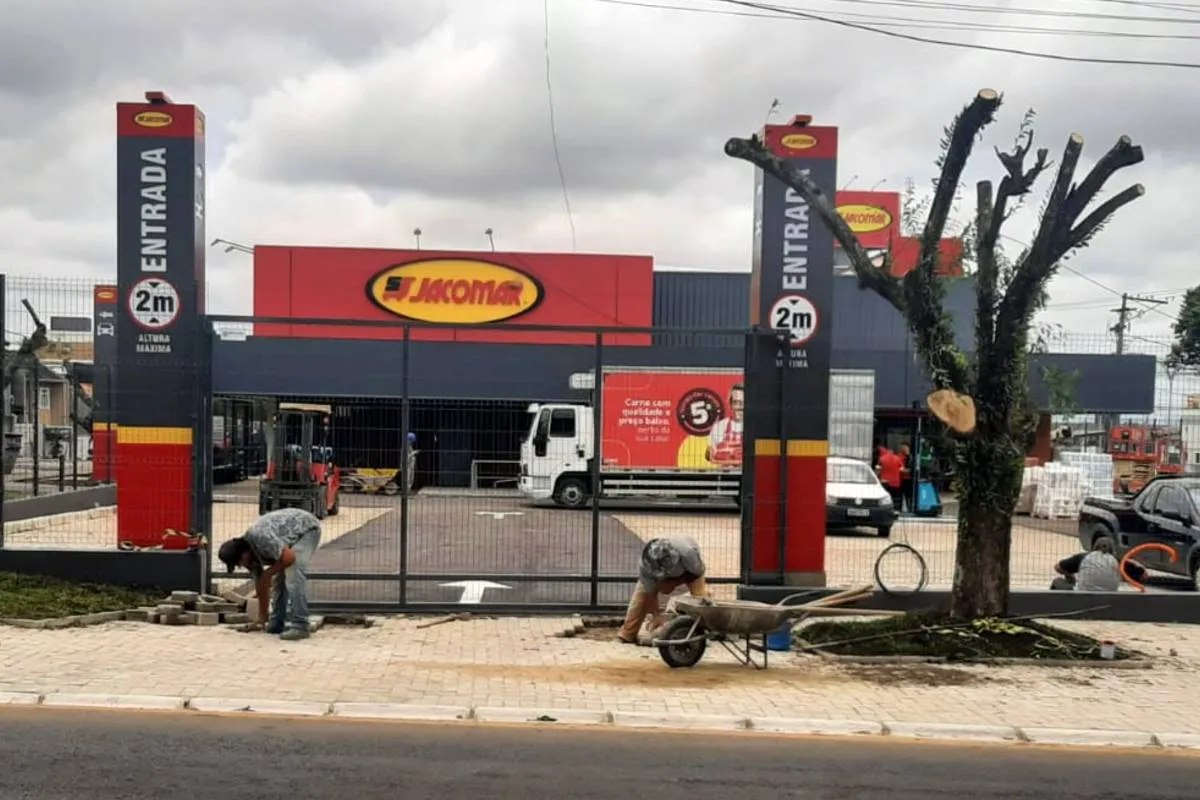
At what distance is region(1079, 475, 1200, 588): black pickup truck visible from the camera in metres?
12.0

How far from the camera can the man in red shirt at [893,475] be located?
22406 mm

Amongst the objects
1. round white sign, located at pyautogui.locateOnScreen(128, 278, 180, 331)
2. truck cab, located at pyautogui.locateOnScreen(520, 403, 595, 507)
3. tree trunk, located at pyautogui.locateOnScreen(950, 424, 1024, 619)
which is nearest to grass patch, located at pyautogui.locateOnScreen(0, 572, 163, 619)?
round white sign, located at pyautogui.locateOnScreen(128, 278, 180, 331)

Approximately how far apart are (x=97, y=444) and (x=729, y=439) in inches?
521

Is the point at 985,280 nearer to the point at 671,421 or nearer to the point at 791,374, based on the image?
the point at 791,374

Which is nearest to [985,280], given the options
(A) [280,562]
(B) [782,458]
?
(B) [782,458]

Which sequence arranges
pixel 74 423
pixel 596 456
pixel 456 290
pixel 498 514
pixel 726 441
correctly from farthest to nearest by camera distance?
pixel 456 290
pixel 726 441
pixel 74 423
pixel 498 514
pixel 596 456

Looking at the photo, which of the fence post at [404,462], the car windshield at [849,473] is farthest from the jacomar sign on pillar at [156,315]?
the car windshield at [849,473]

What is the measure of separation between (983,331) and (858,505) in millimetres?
10207

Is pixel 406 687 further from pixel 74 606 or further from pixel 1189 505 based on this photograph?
pixel 1189 505

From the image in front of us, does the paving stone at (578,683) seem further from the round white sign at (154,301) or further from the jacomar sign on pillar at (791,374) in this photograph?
the round white sign at (154,301)

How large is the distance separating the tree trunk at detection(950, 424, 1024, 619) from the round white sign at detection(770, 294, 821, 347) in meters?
2.20

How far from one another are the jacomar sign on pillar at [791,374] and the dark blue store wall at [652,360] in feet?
1.83

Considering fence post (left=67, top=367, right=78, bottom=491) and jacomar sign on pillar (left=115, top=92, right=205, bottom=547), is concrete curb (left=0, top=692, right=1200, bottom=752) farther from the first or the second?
fence post (left=67, top=367, right=78, bottom=491)

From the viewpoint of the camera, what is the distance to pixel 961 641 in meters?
8.70
